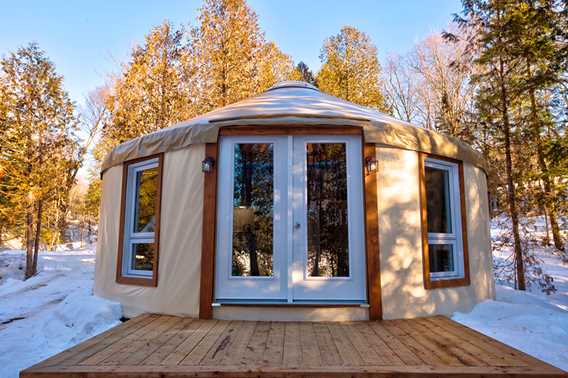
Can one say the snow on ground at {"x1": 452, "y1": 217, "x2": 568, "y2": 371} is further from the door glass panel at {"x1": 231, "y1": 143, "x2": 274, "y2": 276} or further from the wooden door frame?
the door glass panel at {"x1": 231, "y1": 143, "x2": 274, "y2": 276}

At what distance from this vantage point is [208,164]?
128 inches

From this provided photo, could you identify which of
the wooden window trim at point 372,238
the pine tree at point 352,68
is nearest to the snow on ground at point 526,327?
the wooden window trim at point 372,238

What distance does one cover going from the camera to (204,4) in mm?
9180

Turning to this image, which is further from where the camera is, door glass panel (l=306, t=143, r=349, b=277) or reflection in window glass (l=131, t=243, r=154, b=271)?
reflection in window glass (l=131, t=243, r=154, b=271)

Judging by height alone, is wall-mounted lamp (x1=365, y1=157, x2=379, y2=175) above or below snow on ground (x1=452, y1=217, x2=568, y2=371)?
above

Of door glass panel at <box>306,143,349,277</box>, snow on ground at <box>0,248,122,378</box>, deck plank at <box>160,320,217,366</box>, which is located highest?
door glass panel at <box>306,143,349,277</box>

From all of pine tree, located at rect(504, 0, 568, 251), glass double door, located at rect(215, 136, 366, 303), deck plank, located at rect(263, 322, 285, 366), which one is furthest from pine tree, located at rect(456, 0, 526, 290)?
deck plank, located at rect(263, 322, 285, 366)

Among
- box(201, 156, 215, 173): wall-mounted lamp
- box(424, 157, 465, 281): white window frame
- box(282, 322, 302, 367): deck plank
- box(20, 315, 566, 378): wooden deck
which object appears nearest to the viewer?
box(20, 315, 566, 378): wooden deck

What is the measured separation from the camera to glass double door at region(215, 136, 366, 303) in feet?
10.3

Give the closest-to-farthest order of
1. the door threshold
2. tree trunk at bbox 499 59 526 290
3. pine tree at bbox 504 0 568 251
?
1. the door threshold
2. pine tree at bbox 504 0 568 251
3. tree trunk at bbox 499 59 526 290

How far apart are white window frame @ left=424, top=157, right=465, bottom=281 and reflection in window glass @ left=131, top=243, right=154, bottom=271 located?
2.89 meters

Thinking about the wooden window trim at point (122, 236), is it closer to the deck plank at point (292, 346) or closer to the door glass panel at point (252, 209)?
the door glass panel at point (252, 209)

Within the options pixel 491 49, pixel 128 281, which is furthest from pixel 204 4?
pixel 128 281

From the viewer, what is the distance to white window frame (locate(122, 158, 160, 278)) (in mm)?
3711
